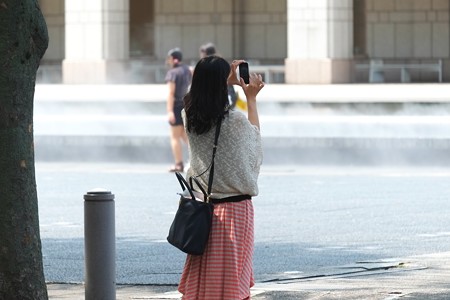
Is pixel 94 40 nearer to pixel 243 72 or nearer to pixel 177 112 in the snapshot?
pixel 177 112

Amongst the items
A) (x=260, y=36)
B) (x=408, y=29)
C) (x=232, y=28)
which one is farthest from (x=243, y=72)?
(x=232, y=28)

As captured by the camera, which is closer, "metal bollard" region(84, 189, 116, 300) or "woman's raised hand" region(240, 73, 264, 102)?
"woman's raised hand" region(240, 73, 264, 102)

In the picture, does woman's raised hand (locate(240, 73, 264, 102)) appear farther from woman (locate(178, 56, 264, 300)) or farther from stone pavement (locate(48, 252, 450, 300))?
stone pavement (locate(48, 252, 450, 300))

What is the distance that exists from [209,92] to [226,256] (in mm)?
836

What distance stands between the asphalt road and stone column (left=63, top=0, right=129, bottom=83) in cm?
1972

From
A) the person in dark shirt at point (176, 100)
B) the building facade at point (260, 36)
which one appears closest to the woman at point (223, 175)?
the person in dark shirt at point (176, 100)

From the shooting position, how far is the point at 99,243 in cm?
832

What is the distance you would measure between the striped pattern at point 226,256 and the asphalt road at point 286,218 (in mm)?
3001

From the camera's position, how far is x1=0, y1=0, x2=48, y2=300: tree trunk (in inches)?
301

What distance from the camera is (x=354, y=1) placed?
4344 centimetres

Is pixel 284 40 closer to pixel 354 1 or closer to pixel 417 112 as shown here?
pixel 354 1

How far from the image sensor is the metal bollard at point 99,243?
8.29 metres

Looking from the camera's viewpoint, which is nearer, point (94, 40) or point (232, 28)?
point (94, 40)

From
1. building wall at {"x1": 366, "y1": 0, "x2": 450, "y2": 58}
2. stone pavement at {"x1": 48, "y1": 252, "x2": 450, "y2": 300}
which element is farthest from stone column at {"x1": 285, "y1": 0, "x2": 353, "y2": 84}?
stone pavement at {"x1": 48, "y1": 252, "x2": 450, "y2": 300}
